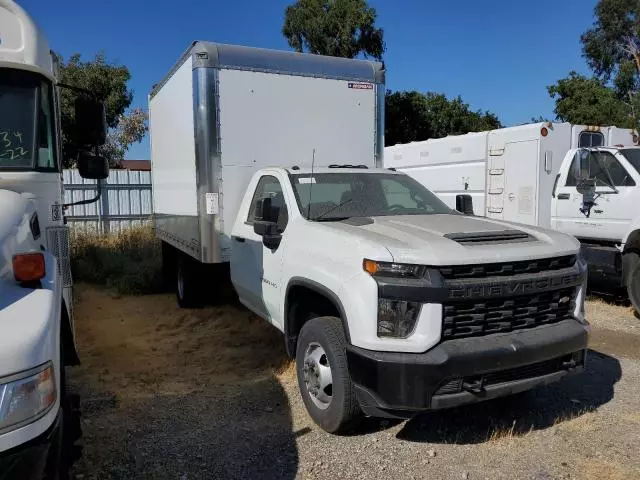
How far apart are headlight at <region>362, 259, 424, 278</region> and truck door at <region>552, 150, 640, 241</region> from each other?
17.5 ft

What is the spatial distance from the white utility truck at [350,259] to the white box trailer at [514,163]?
3.62 m

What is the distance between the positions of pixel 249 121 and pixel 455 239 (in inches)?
138

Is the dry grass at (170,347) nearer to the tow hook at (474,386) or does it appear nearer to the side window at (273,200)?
the side window at (273,200)

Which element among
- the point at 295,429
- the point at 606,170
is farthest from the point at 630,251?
the point at 295,429

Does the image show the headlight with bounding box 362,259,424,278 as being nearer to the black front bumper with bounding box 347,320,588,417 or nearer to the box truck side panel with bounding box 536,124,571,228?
the black front bumper with bounding box 347,320,588,417

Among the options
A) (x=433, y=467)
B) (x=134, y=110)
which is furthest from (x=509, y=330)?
(x=134, y=110)

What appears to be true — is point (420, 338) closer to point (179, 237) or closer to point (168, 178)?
point (179, 237)

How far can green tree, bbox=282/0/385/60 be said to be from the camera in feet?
77.6

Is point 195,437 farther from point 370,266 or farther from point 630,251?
point 630,251

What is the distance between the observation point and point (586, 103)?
2478 cm

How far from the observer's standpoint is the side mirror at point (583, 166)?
7582 mm

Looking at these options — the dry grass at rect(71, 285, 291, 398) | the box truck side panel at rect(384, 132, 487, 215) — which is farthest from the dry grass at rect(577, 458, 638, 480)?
the box truck side panel at rect(384, 132, 487, 215)

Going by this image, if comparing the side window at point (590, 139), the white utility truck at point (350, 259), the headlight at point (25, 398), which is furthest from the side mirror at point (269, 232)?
the side window at point (590, 139)

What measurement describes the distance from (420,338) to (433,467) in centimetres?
88
